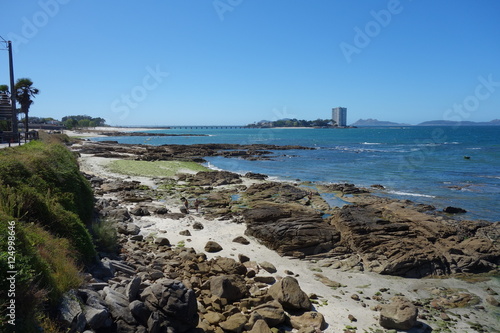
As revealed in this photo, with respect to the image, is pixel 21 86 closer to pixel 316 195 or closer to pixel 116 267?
pixel 316 195

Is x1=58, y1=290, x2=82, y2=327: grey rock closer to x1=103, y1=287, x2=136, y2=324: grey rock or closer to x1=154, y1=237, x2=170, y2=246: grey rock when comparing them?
x1=103, y1=287, x2=136, y2=324: grey rock

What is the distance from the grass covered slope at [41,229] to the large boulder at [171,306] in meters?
1.67

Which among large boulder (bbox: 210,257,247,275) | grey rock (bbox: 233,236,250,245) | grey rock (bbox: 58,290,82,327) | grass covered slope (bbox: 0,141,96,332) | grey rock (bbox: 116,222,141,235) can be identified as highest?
grass covered slope (bbox: 0,141,96,332)

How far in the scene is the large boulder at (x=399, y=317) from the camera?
30.1ft

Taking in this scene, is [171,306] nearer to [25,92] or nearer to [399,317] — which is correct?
[399,317]

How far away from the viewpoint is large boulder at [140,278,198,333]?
7.54 meters

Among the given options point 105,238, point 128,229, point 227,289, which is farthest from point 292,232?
point 105,238

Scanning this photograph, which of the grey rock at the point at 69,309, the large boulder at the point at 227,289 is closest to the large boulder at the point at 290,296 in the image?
the large boulder at the point at 227,289

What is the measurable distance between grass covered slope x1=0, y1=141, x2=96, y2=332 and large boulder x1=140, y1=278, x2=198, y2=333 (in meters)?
1.67

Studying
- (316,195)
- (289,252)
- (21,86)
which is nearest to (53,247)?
(289,252)

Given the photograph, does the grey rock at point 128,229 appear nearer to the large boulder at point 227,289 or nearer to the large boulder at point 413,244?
the large boulder at point 227,289

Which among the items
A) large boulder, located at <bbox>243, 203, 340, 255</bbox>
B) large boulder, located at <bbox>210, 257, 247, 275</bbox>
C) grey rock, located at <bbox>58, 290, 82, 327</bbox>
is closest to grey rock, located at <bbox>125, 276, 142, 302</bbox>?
grey rock, located at <bbox>58, 290, 82, 327</bbox>

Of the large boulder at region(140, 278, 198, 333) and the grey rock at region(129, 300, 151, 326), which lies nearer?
the grey rock at region(129, 300, 151, 326)

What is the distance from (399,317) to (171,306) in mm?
6161
